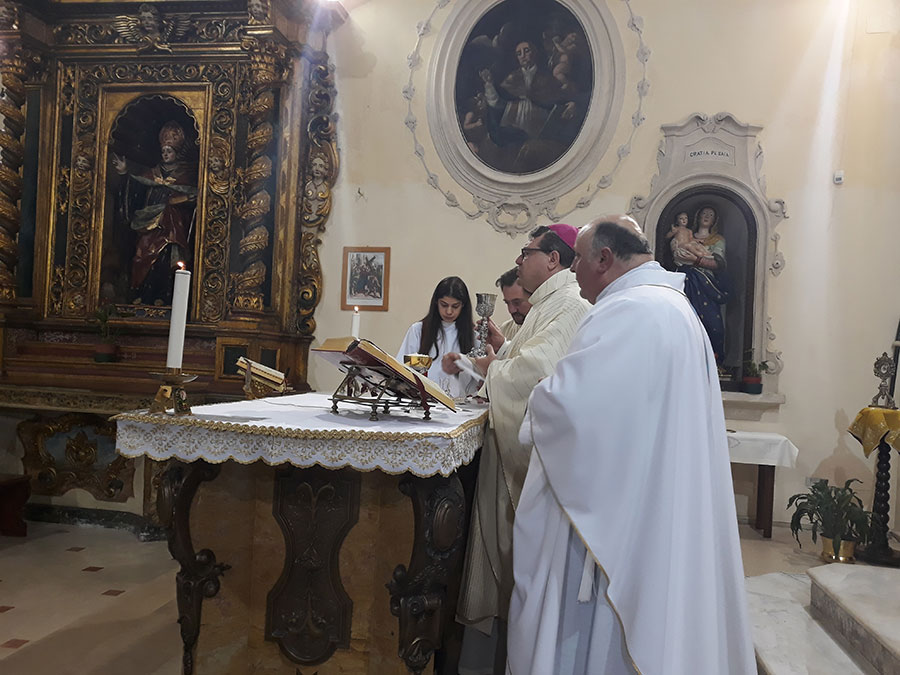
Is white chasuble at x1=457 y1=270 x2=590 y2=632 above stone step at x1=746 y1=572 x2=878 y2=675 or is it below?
above

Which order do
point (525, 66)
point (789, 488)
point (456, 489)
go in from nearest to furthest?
point (456, 489), point (789, 488), point (525, 66)

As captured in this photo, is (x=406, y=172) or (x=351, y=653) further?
(x=406, y=172)

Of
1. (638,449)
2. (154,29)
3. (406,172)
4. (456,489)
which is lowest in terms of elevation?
(456,489)

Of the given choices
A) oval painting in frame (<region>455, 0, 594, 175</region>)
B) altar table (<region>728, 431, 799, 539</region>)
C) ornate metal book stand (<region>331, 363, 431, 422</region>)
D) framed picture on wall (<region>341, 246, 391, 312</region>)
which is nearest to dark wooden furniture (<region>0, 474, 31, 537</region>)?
framed picture on wall (<region>341, 246, 391, 312</region>)

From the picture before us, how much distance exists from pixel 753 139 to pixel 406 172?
126 inches

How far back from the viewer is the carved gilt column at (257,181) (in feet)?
19.9

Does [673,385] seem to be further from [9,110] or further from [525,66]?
[9,110]

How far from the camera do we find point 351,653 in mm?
2469

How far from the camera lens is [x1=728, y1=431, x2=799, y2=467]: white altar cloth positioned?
5766 mm

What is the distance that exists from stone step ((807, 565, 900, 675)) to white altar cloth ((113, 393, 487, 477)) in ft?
6.14

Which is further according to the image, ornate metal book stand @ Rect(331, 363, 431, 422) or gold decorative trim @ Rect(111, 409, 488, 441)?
ornate metal book stand @ Rect(331, 363, 431, 422)

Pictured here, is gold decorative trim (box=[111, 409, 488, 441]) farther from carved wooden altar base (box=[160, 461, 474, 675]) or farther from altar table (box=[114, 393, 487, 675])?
carved wooden altar base (box=[160, 461, 474, 675])

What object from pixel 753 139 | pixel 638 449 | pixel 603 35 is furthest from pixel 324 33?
pixel 638 449

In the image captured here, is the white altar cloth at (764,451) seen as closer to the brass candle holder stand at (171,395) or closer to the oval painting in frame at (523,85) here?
the oval painting in frame at (523,85)
